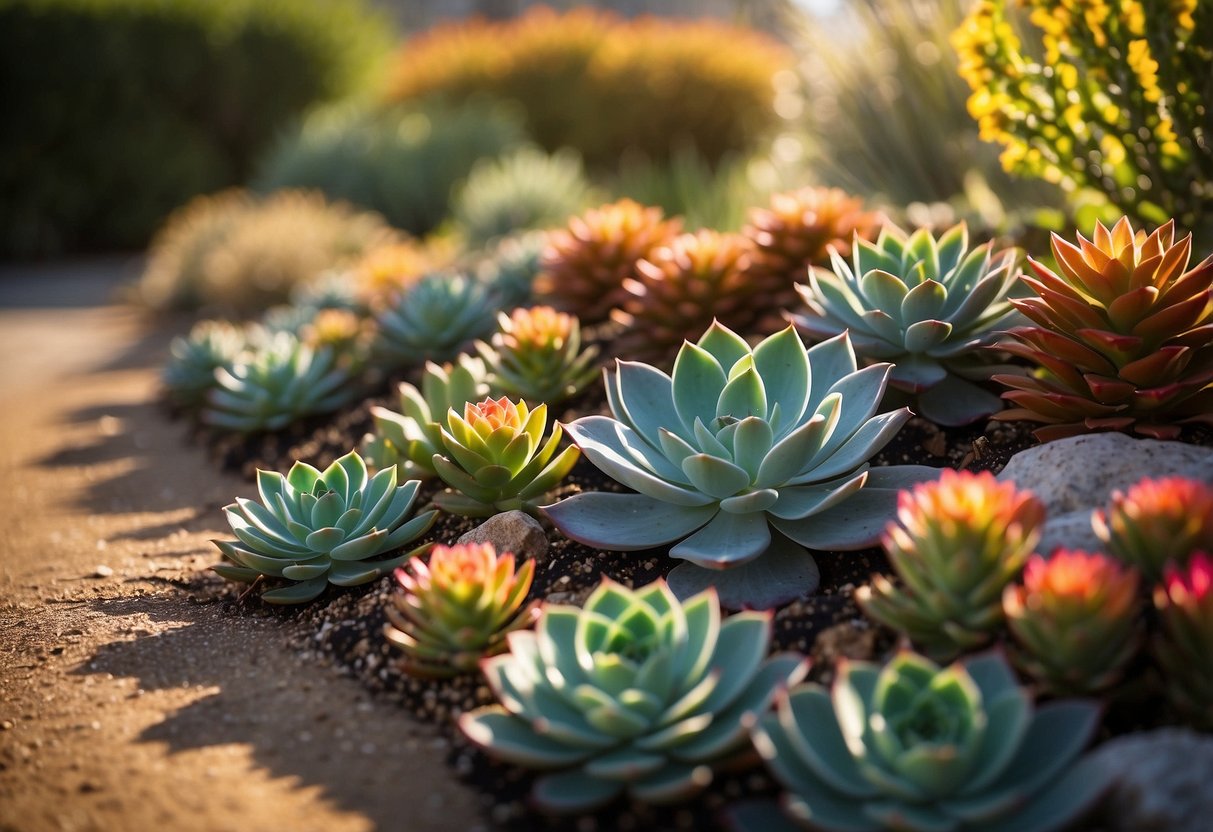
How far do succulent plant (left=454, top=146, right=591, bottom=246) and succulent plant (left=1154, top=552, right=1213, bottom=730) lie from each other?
17.2 ft

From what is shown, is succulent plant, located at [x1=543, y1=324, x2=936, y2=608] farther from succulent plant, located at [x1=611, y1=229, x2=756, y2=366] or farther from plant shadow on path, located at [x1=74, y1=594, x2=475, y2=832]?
succulent plant, located at [x1=611, y1=229, x2=756, y2=366]

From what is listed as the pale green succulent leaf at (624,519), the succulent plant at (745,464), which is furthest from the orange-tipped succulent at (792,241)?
the pale green succulent leaf at (624,519)

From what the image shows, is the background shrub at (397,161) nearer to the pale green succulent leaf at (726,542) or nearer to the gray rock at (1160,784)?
the pale green succulent leaf at (726,542)

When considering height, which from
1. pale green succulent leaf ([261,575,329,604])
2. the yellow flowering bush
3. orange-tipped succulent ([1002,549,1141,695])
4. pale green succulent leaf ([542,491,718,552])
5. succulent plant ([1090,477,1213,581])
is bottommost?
pale green succulent leaf ([261,575,329,604])

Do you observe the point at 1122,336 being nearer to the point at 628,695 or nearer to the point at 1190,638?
the point at 1190,638

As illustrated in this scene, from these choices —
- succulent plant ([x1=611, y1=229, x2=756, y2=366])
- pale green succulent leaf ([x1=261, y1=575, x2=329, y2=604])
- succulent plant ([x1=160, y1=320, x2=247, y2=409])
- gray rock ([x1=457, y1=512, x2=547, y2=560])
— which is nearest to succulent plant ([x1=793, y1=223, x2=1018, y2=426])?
succulent plant ([x1=611, y1=229, x2=756, y2=366])

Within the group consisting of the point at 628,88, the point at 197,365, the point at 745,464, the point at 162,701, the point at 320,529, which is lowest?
the point at 162,701

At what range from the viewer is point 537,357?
124 inches

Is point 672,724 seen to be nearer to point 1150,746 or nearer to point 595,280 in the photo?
point 1150,746

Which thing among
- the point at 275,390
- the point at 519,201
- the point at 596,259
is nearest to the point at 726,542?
the point at 596,259

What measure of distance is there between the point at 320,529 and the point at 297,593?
17 cm

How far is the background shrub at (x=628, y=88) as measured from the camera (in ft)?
35.4

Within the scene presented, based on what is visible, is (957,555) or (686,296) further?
(686,296)

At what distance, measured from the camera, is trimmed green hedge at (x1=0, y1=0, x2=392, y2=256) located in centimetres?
1066
